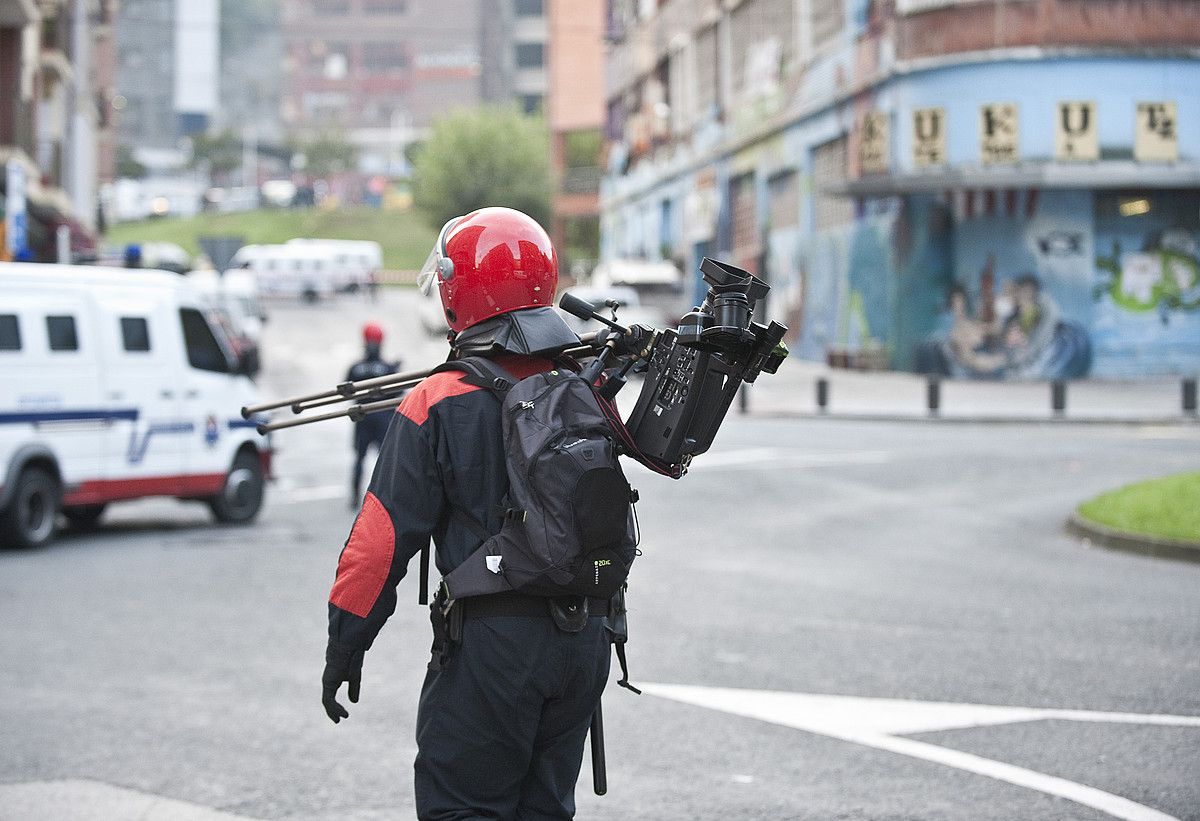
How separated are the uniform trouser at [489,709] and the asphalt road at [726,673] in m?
1.97

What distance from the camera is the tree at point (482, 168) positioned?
8425cm

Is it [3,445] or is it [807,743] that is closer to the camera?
[807,743]

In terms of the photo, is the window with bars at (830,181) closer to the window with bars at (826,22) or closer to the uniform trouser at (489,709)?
the window with bars at (826,22)

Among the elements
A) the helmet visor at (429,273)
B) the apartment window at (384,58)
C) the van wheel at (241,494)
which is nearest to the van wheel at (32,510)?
the van wheel at (241,494)

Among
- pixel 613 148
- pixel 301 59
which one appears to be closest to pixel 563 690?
pixel 613 148

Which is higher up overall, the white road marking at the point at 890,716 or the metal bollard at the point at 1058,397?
the white road marking at the point at 890,716

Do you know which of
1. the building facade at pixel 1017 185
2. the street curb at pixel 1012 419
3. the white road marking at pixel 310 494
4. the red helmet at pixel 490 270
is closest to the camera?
the red helmet at pixel 490 270

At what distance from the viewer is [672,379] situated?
11.8ft

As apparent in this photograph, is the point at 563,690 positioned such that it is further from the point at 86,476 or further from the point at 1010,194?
the point at 1010,194

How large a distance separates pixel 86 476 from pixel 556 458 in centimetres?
1110

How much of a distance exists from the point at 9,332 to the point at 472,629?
10430 millimetres

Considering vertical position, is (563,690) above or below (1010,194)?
below

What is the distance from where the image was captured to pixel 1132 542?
13.0 m

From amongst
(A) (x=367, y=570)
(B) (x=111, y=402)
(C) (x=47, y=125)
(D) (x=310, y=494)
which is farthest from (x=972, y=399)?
(A) (x=367, y=570)
